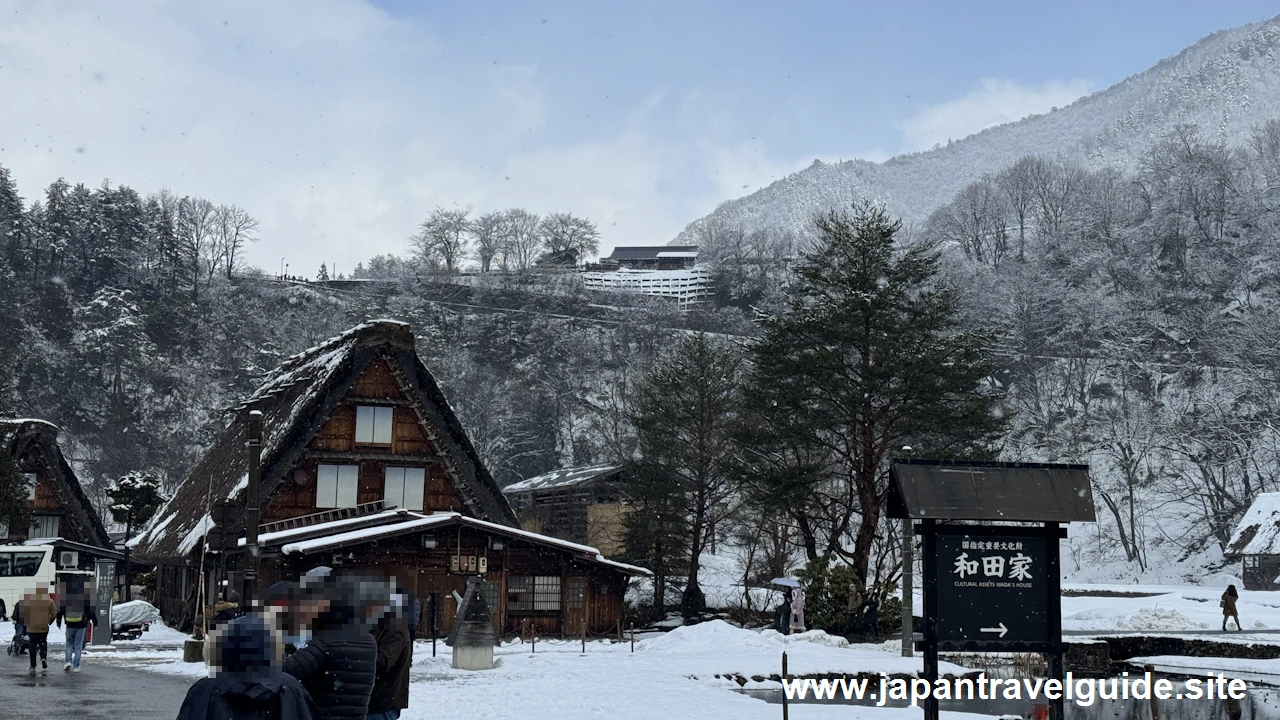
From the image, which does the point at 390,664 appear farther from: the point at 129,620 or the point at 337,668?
the point at 129,620

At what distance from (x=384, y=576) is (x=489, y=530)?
23.9 metres

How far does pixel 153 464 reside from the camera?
79938mm

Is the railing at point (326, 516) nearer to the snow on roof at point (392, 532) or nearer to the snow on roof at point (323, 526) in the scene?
the snow on roof at point (323, 526)

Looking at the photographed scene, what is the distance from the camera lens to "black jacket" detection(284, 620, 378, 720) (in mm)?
6559

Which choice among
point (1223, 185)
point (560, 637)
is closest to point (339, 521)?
point (560, 637)

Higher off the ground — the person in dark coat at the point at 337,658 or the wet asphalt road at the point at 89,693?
the person in dark coat at the point at 337,658

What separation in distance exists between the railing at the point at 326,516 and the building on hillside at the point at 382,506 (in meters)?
0.04

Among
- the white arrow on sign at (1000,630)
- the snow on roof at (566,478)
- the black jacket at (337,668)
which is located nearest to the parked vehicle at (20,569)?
the snow on roof at (566,478)

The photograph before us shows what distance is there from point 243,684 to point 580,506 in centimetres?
5212

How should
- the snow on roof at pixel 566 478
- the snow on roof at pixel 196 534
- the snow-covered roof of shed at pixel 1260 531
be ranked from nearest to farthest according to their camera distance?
1. the snow on roof at pixel 196 534
2. the snow-covered roof of shed at pixel 1260 531
3. the snow on roof at pixel 566 478

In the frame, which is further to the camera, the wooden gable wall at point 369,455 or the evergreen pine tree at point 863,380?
the evergreen pine tree at point 863,380

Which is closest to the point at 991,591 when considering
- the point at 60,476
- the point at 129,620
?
the point at 129,620

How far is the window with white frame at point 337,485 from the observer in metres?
34.2

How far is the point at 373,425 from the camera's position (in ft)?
115
